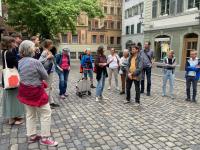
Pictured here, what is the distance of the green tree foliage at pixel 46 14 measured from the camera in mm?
21078

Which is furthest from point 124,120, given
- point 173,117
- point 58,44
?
point 58,44

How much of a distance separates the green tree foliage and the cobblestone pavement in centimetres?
1427

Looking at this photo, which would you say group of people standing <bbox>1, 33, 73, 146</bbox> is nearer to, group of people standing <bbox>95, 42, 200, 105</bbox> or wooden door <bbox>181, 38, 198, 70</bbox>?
group of people standing <bbox>95, 42, 200, 105</bbox>

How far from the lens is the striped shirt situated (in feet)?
14.6

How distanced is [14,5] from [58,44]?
23038mm

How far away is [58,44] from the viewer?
44812 millimetres

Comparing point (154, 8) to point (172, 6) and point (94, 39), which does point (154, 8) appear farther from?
point (94, 39)

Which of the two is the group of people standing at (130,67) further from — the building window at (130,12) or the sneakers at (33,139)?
the building window at (130,12)

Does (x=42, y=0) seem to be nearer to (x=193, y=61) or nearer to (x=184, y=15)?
(x=184, y=15)

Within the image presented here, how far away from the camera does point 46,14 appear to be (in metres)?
21.0

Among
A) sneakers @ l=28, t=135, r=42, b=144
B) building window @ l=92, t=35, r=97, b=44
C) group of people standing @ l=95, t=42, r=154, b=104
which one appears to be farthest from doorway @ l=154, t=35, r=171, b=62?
building window @ l=92, t=35, r=97, b=44

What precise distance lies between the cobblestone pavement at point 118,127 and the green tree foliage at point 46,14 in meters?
14.3

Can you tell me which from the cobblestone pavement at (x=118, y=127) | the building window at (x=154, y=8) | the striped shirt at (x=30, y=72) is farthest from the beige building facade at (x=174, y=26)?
the striped shirt at (x=30, y=72)

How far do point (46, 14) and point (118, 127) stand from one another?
17.0 m
